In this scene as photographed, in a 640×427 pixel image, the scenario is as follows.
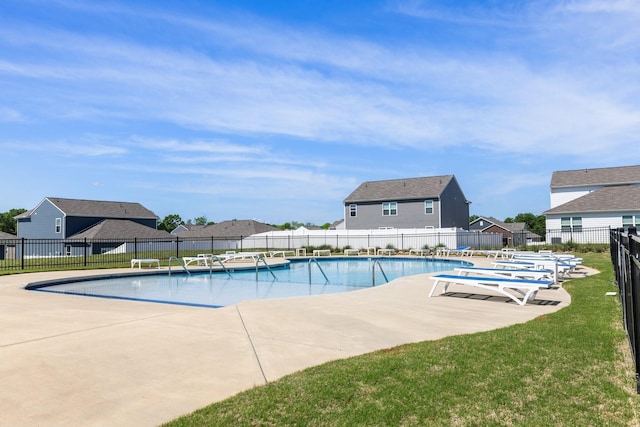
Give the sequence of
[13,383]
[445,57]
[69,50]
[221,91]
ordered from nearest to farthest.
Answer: [13,383]
[69,50]
[445,57]
[221,91]

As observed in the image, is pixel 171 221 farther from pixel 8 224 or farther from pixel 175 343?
pixel 175 343

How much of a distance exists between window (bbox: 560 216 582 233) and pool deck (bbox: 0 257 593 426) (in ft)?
87.4

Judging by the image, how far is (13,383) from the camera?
4301 millimetres

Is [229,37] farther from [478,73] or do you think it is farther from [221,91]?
[478,73]

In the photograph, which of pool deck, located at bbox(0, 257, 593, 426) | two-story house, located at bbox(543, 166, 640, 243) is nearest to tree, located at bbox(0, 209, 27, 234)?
pool deck, located at bbox(0, 257, 593, 426)

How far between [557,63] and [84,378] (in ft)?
57.5

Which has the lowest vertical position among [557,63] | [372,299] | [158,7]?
[372,299]

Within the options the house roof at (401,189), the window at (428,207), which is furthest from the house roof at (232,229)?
the window at (428,207)

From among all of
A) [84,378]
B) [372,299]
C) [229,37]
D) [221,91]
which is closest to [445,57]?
[229,37]

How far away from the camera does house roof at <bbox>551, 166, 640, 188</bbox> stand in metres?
36.7

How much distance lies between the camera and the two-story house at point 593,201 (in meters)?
31.7

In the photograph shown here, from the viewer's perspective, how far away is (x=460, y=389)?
12.9 ft

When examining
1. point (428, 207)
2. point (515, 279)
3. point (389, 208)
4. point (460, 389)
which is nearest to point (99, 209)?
point (389, 208)

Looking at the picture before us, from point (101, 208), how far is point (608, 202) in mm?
45864
